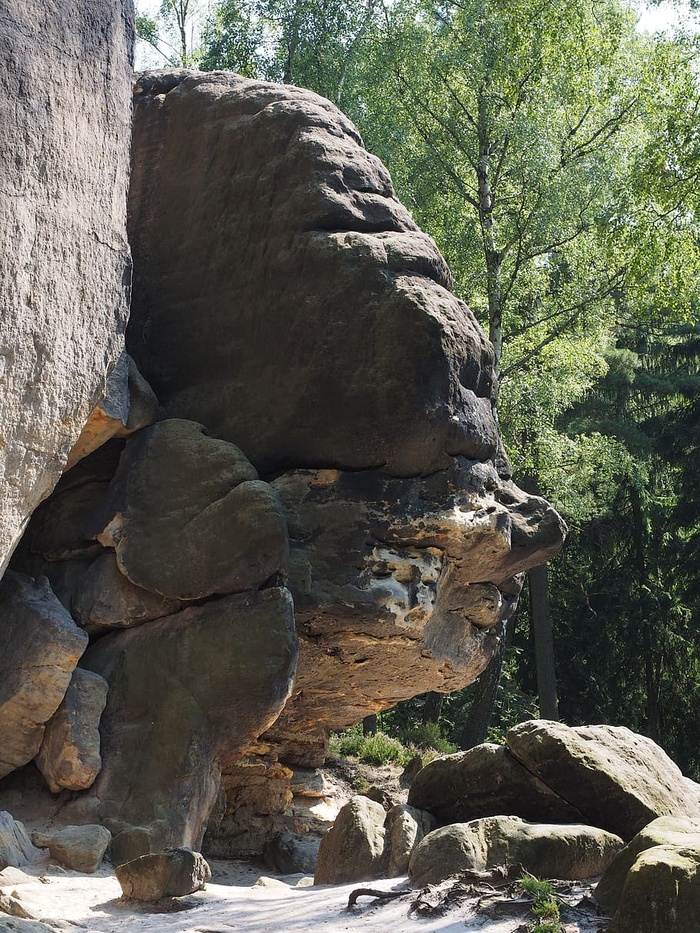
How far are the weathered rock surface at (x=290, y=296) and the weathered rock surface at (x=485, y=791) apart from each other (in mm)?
2504

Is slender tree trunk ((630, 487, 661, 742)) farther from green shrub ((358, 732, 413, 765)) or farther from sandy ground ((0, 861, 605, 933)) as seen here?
sandy ground ((0, 861, 605, 933))

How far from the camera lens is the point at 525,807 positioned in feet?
22.7

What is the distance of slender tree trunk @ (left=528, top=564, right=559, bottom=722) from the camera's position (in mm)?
17734

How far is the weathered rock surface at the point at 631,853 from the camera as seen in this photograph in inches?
199

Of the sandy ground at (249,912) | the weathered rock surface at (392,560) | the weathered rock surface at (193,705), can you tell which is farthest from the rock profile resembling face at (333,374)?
the sandy ground at (249,912)

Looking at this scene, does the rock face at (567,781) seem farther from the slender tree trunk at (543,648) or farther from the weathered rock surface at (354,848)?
the slender tree trunk at (543,648)

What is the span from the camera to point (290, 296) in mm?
8930

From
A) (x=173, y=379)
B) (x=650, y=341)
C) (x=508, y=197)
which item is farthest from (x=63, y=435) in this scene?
(x=650, y=341)

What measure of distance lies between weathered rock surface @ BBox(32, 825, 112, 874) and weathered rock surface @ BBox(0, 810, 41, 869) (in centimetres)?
11

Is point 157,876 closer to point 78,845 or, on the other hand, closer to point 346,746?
point 78,845

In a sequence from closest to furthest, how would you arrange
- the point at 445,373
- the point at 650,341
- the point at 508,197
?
the point at 445,373
the point at 508,197
the point at 650,341

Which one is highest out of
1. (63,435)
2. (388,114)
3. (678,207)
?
(388,114)

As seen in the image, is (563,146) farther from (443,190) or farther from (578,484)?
(578,484)

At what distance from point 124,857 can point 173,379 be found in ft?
13.5
